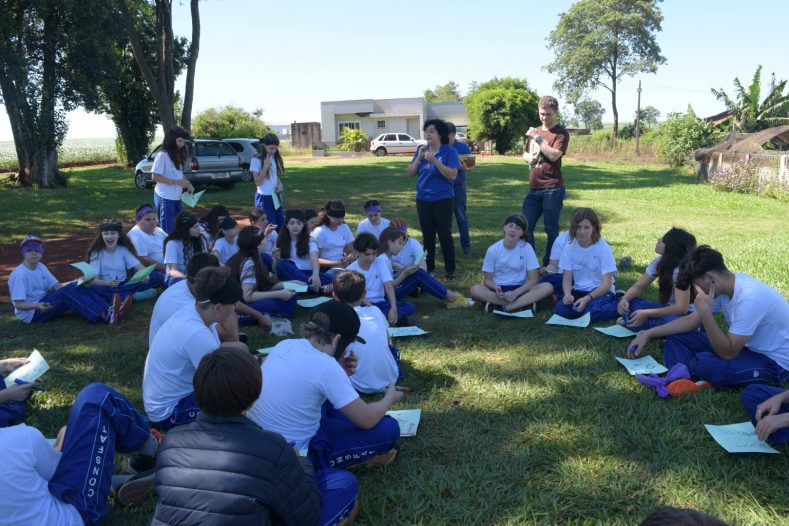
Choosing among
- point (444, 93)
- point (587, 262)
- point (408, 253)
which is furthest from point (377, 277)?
point (444, 93)

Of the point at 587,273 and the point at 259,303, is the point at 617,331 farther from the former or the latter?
the point at 259,303

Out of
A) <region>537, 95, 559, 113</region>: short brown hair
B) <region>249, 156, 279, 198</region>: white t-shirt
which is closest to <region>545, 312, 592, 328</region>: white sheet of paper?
<region>537, 95, 559, 113</region>: short brown hair

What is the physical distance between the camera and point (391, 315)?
5227 millimetres

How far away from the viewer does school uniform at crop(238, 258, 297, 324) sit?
552cm

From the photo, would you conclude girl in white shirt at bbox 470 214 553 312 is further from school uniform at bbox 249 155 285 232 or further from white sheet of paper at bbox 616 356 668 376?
school uniform at bbox 249 155 285 232

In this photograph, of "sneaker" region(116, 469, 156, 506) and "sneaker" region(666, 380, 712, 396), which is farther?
"sneaker" region(666, 380, 712, 396)

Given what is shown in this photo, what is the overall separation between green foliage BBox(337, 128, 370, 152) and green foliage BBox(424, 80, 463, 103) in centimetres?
5123

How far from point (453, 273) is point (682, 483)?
13.8 feet

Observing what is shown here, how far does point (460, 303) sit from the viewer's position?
596cm

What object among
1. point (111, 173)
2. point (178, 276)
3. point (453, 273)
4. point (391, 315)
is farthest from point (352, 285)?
point (111, 173)

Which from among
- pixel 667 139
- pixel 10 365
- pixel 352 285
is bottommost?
A: pixel 10 365

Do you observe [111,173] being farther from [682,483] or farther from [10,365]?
[682,483]

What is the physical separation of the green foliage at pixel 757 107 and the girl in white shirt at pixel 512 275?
74.4 feet

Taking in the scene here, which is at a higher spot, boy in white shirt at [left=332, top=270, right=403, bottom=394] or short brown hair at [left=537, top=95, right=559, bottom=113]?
short brown hair at [left=537, top=95, right=559, bottom=113]
